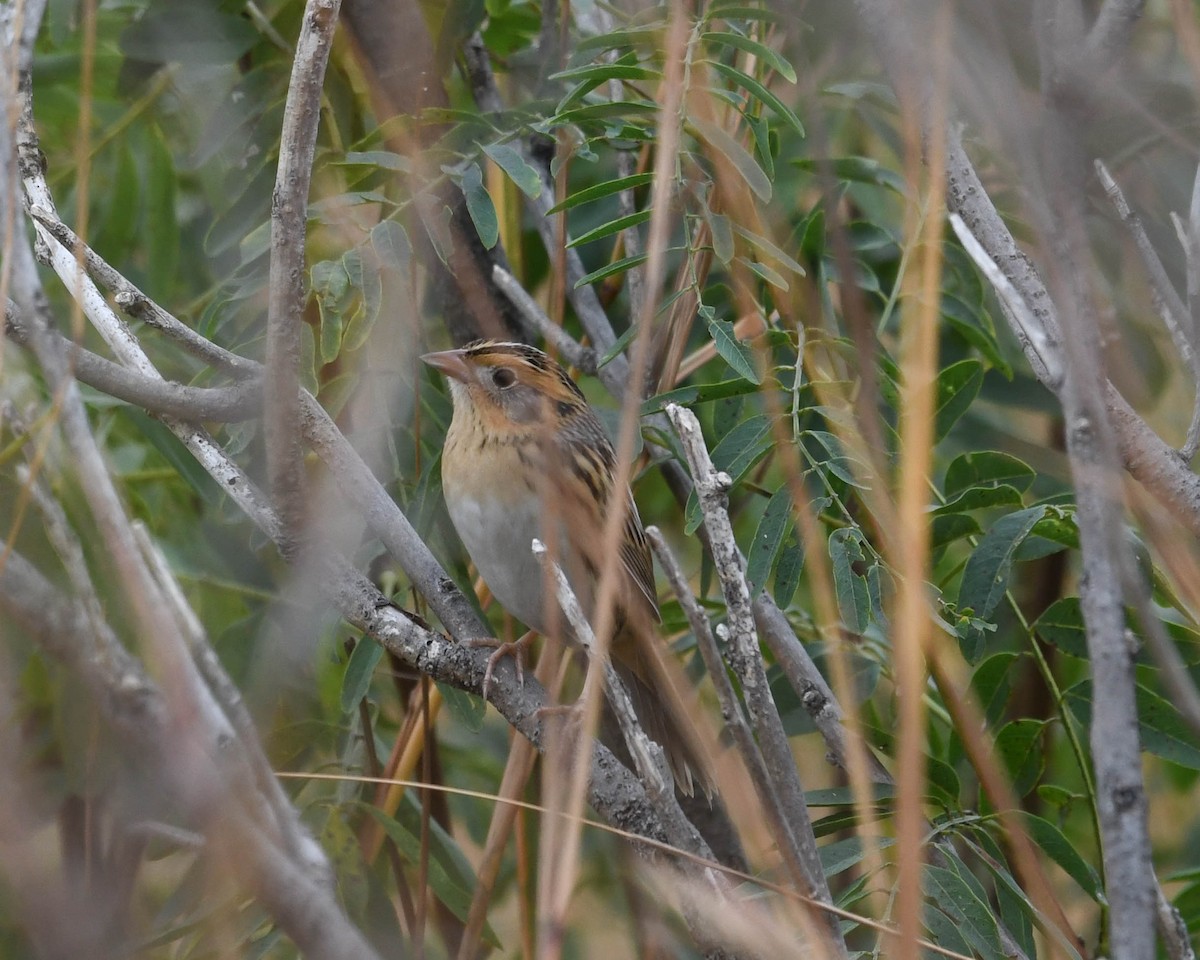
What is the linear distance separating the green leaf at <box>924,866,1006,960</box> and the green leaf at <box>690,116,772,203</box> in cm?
141

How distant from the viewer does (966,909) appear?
7.59ft

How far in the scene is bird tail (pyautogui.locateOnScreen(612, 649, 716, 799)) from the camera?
3.28 metres

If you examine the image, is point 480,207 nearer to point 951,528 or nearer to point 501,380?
point 501,380

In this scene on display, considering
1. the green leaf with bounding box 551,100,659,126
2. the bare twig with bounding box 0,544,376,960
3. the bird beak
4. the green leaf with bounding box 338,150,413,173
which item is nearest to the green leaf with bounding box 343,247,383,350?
the green leaf with bounding box 338,150,413,173

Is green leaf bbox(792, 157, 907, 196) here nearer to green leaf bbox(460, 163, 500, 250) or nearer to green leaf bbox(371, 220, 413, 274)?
green leaf bbox(460, 163, 500, 250)

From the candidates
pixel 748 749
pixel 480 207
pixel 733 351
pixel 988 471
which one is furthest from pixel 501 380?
pixel 748 749

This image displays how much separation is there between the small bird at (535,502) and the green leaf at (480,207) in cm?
61

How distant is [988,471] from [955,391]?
9.7 inches

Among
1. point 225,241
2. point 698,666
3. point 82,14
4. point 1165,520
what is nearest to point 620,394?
point 698,666

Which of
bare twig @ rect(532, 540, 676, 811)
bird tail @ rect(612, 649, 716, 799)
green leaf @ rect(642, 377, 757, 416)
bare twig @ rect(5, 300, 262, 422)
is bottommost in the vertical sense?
bird tail @ rect(612, 649, 716, 799)

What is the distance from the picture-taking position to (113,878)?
2682 millimetres

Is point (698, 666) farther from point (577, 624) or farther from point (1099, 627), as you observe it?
point (1099, 627)

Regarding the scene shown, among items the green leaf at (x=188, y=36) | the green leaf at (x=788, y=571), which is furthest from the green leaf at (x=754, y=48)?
the green leaf at (x=188, y=36)

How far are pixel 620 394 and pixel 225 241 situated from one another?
3.85ft
